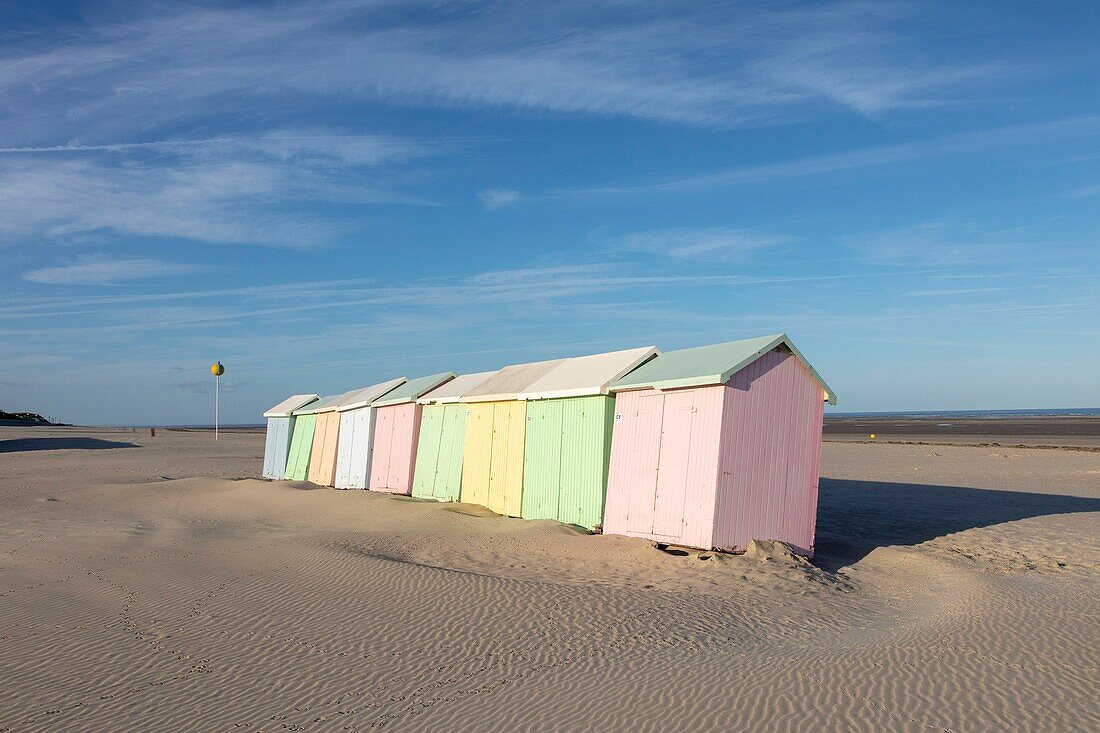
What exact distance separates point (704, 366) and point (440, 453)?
8.69 metres

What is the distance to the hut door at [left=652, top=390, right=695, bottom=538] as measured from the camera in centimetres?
1192

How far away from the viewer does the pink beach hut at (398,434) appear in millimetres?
20406

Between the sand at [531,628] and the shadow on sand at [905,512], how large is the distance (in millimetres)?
161

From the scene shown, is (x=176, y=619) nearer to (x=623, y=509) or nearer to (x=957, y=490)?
(x=623, y=509)

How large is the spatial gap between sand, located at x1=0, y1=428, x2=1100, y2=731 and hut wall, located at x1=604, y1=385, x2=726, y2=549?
50 centimetres

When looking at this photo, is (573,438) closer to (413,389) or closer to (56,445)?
(413,389)

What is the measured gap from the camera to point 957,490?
22047 mm

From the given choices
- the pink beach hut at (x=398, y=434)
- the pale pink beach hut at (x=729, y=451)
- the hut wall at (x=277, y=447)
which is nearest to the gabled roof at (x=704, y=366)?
the pale pink beach hut at (x=729, y=451)

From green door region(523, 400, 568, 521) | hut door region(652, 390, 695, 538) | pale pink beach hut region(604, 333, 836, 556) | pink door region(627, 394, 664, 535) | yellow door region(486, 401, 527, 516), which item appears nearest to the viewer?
pale pink beach hut region(604, 333, 836, 556)

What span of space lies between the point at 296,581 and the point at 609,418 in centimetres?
570

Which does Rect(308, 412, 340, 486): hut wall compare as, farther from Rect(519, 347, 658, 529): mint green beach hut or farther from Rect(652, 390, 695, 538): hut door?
Rect(652, 390, 695, 538): hut door

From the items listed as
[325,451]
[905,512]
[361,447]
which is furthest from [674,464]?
[325,451]

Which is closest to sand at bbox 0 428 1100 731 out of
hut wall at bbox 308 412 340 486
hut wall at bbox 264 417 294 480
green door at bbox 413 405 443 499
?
green door at bbox 413 405 443 499

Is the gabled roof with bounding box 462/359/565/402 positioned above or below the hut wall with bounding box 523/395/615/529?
above
